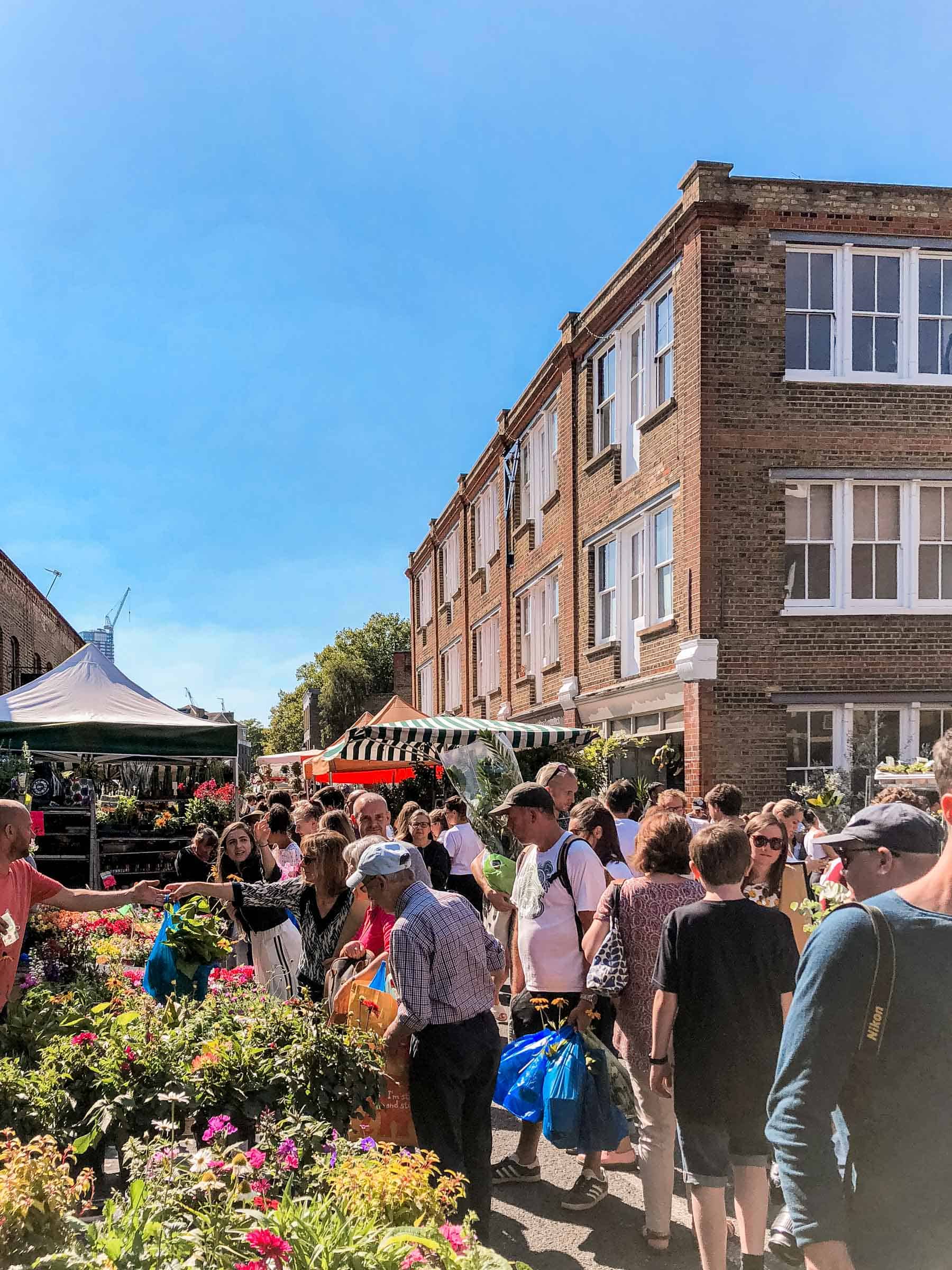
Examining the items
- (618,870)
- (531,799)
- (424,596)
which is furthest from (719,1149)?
(424,596)

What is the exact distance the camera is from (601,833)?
696 centimetres

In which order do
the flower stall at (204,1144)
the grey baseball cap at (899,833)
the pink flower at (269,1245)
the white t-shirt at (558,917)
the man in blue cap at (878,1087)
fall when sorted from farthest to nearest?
1. the white t-shirt at (558,917)
2. the grey baseball cap at (899,833)
3. the flower stall at (204,1144)
4. the pink flower at (269,1245)
5. the man in blue cap at (878,1087)

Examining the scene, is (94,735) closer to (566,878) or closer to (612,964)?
(566,878)

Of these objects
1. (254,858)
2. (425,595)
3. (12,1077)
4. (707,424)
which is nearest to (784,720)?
(707,424)

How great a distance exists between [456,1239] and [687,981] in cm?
192

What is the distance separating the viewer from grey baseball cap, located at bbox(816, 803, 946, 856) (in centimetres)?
290

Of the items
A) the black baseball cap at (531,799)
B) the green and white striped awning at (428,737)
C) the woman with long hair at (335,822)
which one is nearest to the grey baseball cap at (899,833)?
the black baseball cap at (531,799)

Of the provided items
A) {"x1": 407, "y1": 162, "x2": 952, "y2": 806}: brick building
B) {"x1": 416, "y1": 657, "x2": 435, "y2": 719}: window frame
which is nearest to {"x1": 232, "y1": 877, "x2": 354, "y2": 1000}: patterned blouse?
{"x1": 407, "y1": 162, "x2": 952, "y2": 806}: brick building

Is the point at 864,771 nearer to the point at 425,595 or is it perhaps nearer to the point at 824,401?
the point at 824,401

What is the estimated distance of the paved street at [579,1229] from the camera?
4.99 m

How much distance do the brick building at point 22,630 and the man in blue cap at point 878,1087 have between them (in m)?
29.7

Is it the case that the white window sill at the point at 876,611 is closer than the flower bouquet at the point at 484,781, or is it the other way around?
the flower bouquet at the point at 484,781

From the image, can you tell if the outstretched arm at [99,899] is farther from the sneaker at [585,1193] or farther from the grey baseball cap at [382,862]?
the sneaker at [585,1193]

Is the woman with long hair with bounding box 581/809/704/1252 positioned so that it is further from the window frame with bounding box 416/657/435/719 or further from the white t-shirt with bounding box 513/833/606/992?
the window frame with bounding box 416/657/435/719
